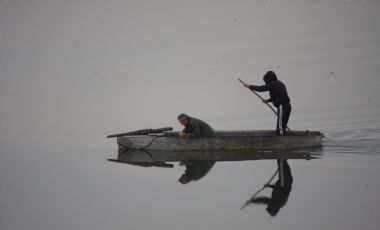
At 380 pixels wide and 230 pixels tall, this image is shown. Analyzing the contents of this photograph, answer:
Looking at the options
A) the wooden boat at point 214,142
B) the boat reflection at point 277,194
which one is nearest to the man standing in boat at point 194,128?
the wooden boat at point 214,142

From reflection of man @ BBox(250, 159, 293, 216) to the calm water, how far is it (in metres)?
0.15

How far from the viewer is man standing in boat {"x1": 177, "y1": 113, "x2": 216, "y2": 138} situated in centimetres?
1961

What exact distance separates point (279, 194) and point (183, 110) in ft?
52.8

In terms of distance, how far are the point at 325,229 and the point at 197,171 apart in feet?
19.5

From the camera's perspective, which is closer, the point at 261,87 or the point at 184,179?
the point at 184,179

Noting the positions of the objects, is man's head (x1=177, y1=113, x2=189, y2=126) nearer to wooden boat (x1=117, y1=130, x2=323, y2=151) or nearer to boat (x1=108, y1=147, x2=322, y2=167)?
wooden boat (x1=117, y1=130, x2=323, y2=151)

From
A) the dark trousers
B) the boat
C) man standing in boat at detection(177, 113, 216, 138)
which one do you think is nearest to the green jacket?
man standing in boat at detection(177, 113, 216, 138)

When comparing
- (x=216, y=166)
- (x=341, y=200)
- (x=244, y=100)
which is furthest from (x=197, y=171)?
(x=244, y=100)

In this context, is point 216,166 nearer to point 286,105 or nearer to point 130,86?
point 286,105

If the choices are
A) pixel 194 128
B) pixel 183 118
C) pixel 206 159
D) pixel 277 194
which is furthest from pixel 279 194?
pixel 194 128

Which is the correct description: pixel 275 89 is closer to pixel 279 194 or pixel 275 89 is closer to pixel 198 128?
pixel 198 128

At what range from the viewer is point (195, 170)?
16812 mm

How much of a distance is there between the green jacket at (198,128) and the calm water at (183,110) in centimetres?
221

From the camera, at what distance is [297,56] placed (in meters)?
40.3
